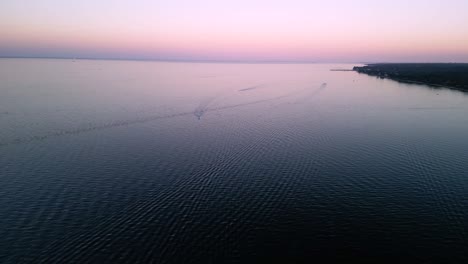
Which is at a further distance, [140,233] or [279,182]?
[279,182]

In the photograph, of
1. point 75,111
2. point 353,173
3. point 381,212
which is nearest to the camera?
point 381,212

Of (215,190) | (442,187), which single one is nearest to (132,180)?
(215,190)

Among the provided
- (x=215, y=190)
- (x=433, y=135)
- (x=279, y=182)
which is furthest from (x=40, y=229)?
(x=433, y=135)

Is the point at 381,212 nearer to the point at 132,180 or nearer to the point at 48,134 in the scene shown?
the point at 132,180

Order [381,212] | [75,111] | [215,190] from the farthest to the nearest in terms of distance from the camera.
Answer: [75,111]
[215,190]
[381,212]

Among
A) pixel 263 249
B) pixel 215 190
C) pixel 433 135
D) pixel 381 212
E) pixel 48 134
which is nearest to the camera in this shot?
pixel 263 249

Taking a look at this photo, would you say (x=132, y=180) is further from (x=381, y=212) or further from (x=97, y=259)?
(x=381, y=212)
